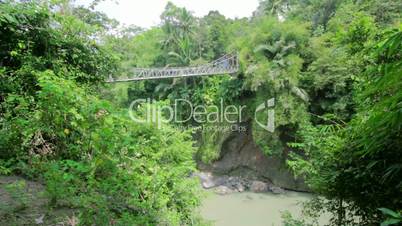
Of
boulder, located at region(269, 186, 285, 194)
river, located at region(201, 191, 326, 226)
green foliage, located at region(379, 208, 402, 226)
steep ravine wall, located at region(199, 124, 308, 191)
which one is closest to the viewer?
green foliage, located at region(379, 208, 402, 226)

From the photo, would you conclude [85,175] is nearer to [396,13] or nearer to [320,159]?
[320,159]

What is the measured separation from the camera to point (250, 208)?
7.03 m

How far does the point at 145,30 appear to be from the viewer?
17484mm

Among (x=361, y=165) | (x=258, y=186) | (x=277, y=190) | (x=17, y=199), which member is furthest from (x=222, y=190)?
(x=17, y=199)

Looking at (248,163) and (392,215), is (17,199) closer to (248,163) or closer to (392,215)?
(392,215)

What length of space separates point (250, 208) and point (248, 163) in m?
2.09

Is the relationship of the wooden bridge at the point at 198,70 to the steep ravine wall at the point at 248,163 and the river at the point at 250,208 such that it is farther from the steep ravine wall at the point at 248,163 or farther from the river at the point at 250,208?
the river at the point at 250,208

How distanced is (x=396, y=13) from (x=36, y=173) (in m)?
9.00

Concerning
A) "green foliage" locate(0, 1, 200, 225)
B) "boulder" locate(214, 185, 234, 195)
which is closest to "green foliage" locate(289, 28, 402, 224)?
"green foliage" locate(0, 1, 200, 225)

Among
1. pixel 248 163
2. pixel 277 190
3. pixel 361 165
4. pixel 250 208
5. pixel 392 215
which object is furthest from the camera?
pixel 248 163

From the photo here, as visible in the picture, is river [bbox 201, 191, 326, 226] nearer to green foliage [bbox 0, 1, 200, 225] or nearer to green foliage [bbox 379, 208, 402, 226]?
green foliage [bbox 0, 1, 200, 225]

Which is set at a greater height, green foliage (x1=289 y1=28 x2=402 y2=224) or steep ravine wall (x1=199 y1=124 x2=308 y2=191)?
green foliage (x1=289 y1=28 x2=402 y2=224)

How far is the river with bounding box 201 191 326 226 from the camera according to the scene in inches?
247

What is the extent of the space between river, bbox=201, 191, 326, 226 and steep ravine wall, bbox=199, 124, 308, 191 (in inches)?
23.9
